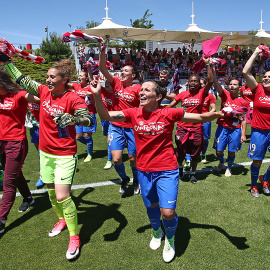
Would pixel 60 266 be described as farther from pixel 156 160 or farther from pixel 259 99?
pixel 259 99

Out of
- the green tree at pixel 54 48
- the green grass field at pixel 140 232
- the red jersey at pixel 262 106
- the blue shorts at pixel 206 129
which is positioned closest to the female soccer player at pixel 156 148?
the green grass field at pixel 140 232

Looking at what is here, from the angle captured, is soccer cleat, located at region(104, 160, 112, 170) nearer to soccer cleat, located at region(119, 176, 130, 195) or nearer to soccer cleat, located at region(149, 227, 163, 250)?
soccer cleat, located at region(119, 176, 130, 195)

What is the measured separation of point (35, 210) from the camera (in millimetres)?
4344

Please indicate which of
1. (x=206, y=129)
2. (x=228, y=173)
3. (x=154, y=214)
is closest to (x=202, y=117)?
(x=154, y=214)

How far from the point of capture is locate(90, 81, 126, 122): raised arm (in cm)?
260

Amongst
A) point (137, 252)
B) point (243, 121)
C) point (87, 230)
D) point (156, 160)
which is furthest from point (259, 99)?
point (87, 230)

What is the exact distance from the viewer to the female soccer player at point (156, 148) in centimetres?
291

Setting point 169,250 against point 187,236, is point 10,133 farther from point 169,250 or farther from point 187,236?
point 187,236

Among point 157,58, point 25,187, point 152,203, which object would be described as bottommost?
point 25,187

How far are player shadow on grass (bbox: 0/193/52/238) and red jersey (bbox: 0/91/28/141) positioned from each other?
1.33m

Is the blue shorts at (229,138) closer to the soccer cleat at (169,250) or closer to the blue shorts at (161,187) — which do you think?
the blue shorts at (161,187)

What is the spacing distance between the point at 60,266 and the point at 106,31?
58.5 feet

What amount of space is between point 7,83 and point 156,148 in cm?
247

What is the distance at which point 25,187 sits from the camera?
435 centimetres
